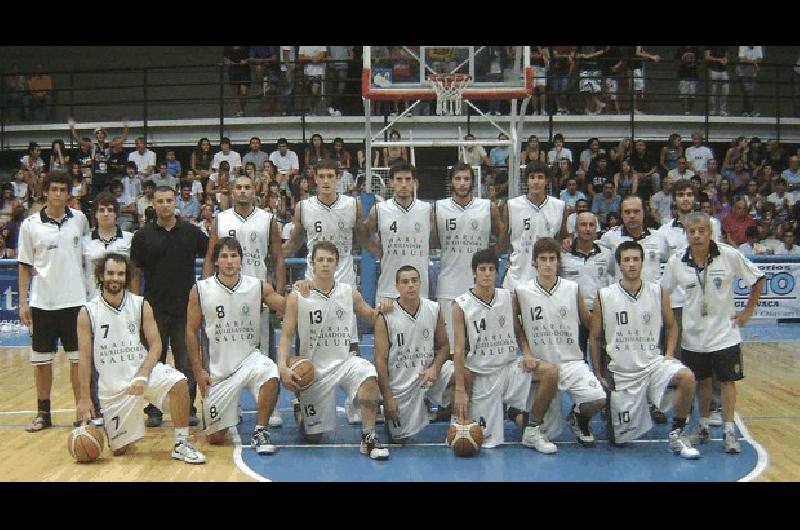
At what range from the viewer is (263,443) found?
6551mm

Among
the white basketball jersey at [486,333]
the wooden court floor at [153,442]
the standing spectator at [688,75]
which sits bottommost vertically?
the wooden court floor at [153,442]

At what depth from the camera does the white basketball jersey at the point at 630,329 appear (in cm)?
679

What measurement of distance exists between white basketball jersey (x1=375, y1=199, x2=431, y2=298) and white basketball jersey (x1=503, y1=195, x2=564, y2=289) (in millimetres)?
755

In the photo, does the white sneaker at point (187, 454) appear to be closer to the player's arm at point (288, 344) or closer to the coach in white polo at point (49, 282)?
the player's arm at point (288, 344)

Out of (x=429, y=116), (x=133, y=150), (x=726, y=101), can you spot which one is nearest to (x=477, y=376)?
(x=429, y=116)

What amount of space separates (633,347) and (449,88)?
4471mm

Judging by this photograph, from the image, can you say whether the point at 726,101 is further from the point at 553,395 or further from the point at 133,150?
the point at 553,395

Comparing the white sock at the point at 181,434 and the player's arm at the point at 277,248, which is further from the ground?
the player's arm at the point at 277,248

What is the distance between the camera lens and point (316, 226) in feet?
25.1

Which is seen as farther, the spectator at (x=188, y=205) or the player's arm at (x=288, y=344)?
the spectator at (x=188, y=205)

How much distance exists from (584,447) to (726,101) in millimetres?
14944

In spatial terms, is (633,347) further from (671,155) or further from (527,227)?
(671,155)

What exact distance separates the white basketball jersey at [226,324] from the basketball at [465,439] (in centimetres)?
172

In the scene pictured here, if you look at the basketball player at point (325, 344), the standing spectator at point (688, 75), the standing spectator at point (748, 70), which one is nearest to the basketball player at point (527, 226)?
the basketball player at point (325, 344)
